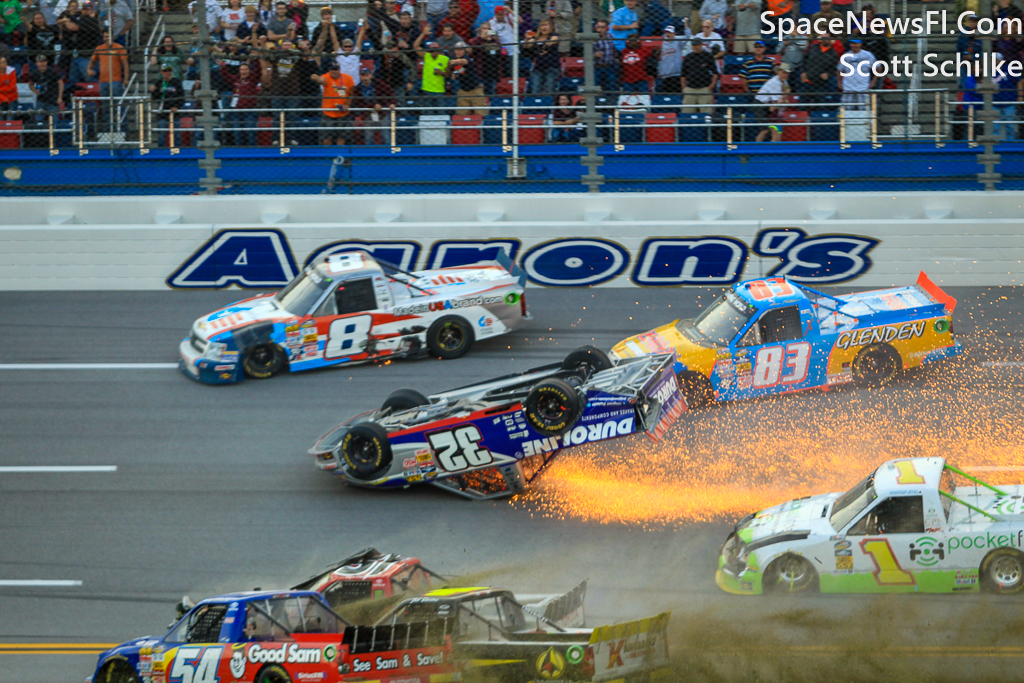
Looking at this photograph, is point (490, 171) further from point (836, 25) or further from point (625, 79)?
point (836, 25)

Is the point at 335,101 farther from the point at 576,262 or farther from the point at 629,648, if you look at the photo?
the point at 629,648

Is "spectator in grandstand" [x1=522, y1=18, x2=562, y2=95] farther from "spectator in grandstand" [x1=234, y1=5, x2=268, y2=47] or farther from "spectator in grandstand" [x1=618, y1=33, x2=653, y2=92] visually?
"spectator in grandstand" [x1=234, y1=5, x2=268, y2=47]

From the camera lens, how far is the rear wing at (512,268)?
12.5m

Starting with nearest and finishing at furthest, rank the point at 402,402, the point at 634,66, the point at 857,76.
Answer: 1. the point at 402,402
2. the point at 857,76
3. the point at 634,66

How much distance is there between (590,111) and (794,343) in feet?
16.5

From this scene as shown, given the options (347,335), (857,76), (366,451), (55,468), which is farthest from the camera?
(857,76)

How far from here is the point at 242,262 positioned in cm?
1438

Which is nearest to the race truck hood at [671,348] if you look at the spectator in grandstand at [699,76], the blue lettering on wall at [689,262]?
the blue lettering on wall at [689,262]

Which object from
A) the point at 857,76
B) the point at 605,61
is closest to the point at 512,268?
the point at 605,61

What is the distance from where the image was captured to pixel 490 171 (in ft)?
47.4

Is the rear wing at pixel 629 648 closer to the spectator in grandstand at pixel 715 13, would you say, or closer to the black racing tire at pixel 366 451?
the black racing tire at pixel 366 451

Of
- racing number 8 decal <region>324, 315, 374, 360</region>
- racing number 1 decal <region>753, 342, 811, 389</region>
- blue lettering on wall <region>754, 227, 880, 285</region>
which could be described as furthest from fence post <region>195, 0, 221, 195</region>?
racing number 1 decal <region>753, 342, 811, 389</region>

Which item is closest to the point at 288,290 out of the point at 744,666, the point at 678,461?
the point at 678,461

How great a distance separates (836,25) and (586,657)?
37.1 feet
